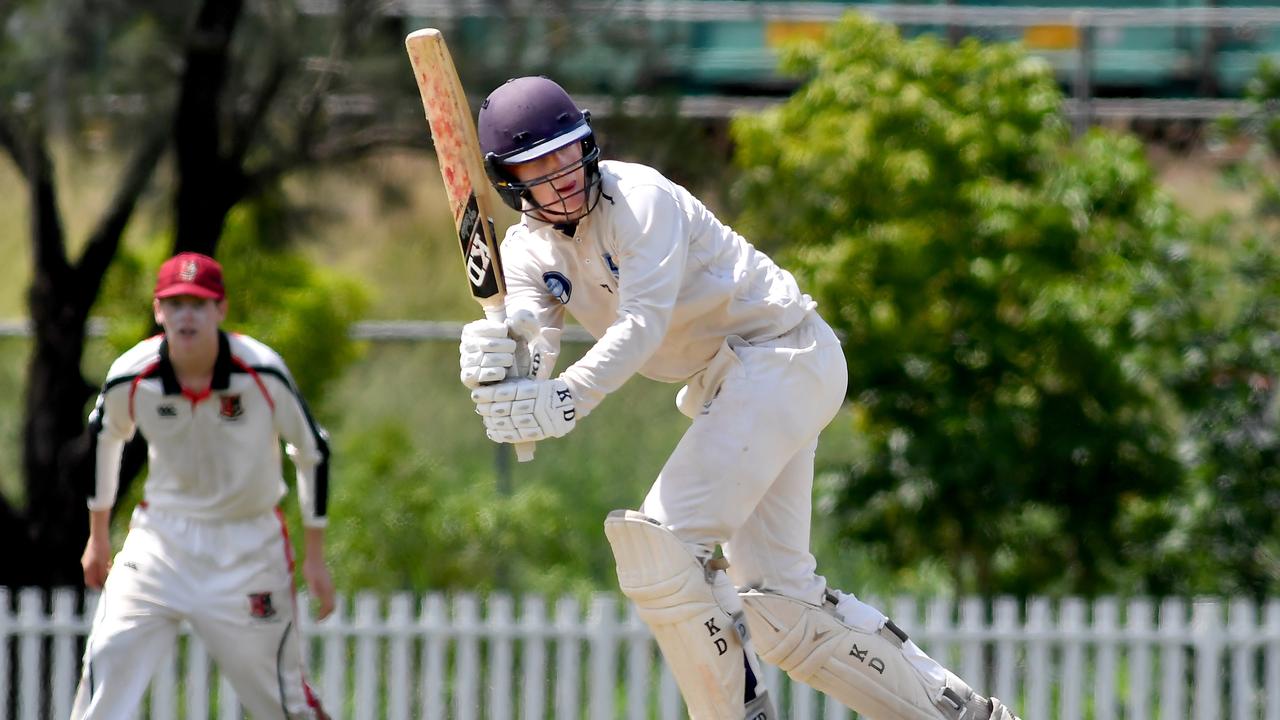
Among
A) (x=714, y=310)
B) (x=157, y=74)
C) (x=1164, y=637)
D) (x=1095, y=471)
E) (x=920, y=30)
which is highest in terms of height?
(x=920, y=30)

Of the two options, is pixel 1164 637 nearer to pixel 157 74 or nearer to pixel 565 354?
pixel 565 354

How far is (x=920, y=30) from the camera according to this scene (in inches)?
372

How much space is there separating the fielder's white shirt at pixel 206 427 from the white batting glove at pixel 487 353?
1489mm

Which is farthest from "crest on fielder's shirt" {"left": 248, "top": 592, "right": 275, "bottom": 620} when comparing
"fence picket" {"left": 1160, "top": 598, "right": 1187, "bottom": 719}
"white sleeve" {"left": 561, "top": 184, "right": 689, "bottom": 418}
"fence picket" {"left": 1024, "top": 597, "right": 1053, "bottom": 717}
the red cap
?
"fence picket" {"left": 1160, "top": 598, "right": 1187, "bottom": 719}

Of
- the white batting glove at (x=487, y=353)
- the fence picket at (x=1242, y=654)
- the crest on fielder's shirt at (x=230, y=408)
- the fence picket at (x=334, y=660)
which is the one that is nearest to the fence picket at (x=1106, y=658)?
the fence picket at (x=1242, y=654)

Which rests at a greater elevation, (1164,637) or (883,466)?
(883,466)

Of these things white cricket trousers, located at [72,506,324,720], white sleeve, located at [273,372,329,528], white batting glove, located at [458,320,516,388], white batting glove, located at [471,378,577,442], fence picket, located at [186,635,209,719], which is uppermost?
white batting glove, located at [458,320,516,388]

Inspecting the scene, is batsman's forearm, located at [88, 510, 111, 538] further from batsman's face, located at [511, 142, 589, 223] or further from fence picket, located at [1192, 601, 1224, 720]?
fence picket, located at [1192, 601, 1224, 720]

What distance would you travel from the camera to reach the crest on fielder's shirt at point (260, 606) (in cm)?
452

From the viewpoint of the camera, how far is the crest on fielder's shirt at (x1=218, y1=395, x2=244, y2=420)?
14.9ft

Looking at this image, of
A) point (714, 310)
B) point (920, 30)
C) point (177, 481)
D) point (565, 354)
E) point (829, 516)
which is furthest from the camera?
point (920, 30)

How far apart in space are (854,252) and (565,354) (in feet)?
7.21

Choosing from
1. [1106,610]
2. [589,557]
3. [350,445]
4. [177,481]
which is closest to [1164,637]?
[1106,610]

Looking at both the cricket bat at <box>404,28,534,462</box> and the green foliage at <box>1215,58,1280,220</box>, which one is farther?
the green foliage at <box>1215,58,1280,220</box>
